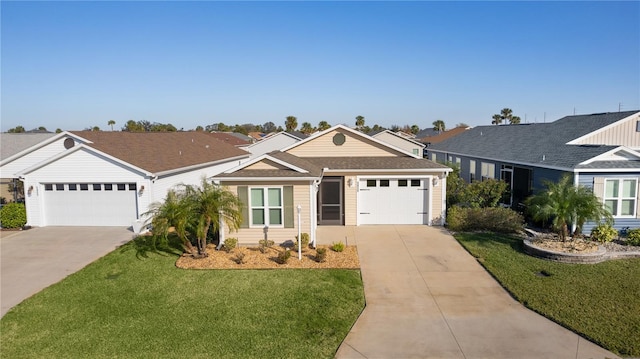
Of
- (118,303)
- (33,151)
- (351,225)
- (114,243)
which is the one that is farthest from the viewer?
(33,151)

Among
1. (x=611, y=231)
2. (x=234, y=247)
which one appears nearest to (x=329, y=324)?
(x=234, y=247)

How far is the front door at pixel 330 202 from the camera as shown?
1739 cm

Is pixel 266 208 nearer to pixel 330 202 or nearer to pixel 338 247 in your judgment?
pixel 338 247

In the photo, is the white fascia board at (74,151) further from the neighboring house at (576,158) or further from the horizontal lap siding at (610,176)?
the horizontal lap siding at (610,176)

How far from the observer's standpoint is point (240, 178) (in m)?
13.8

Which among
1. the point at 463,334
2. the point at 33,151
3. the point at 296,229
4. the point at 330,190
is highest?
the point at 33,151

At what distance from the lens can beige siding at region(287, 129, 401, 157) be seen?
19078 millimetres

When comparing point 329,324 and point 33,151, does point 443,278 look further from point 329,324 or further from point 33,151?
point 33,151

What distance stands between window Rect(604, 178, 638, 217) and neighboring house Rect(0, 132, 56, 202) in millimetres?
25592

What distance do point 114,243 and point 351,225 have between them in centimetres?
953

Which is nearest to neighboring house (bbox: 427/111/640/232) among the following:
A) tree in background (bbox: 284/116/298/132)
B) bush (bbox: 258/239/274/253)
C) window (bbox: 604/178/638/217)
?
window (bbox: 604/178/638/217)

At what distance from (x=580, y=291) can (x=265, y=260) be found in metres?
8.72

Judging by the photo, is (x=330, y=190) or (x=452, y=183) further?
(x=452, y=183)

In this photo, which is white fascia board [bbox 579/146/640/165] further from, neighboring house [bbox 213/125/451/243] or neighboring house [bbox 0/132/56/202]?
neighboring house [bbox 0/132/56/202]
